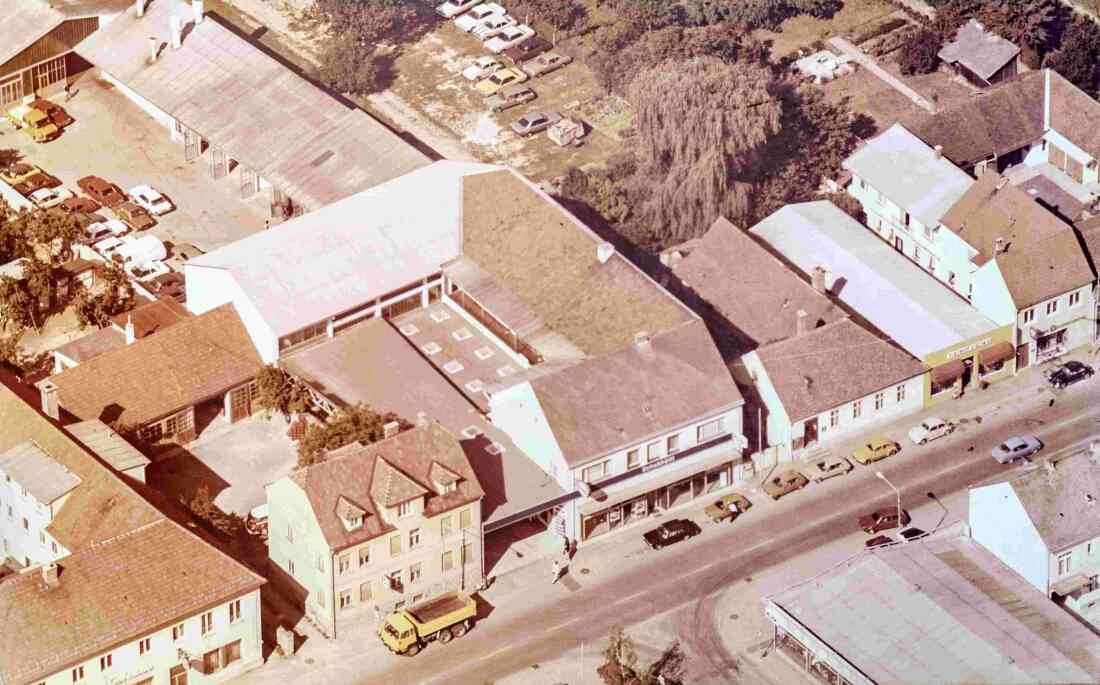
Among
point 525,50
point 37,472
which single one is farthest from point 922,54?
point 37,472

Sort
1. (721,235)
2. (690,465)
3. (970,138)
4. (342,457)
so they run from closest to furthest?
(342,457)
(690,465)
(721,235)
(970,138)

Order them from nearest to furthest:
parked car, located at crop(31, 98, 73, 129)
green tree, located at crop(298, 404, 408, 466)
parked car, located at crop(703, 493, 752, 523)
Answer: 1. green tree, located at crop(298, 404, 408, 466)
2. parked car, located at crop(703, 493, 752, 523)
3. parked car, located at crop(31, 98, 73, 129)

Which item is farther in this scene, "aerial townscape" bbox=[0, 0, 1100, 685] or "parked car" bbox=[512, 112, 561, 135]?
"parked car" bbox=[512, 112, 561, 135]

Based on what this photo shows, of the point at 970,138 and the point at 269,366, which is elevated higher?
the point at 970,138

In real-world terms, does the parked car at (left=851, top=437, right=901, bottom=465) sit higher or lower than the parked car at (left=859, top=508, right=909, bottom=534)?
higher

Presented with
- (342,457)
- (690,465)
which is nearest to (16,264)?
(342,457)

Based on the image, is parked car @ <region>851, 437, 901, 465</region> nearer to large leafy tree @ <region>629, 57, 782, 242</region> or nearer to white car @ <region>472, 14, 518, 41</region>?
large leafy tree @ <region>629, 57, 782, 242</region>

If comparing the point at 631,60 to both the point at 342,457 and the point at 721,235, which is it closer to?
the point at 721,235

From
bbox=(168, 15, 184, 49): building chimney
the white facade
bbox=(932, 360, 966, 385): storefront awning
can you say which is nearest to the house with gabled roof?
the white facade
